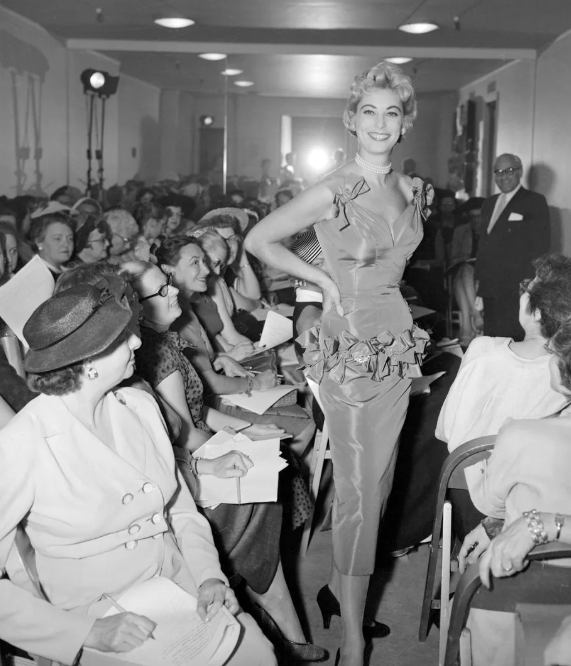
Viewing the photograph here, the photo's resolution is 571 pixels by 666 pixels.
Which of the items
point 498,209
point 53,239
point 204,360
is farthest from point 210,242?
point 498,209

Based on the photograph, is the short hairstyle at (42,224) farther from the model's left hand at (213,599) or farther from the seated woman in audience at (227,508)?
the model's left hand at (213,599)

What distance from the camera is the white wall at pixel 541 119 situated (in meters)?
7.00

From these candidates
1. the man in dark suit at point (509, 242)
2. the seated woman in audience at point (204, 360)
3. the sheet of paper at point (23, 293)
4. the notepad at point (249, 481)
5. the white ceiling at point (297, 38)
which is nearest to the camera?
the notepad at point (249, 481)

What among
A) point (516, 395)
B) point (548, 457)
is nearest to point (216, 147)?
point (516, 395)

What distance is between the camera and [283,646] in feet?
7.13

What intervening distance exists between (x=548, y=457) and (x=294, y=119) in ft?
21.5

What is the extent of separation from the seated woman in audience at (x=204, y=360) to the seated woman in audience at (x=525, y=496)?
1470 mm

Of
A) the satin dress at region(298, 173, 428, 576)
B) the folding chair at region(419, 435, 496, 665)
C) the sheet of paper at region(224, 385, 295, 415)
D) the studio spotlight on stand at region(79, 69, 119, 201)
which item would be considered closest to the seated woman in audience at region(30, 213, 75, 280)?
the sheet of paper at region(224, 385, 295, 415)

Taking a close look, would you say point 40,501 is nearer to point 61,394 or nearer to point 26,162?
point 61,394

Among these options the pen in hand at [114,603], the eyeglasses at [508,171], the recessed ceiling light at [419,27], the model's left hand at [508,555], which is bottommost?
the pen in hand at [114,603]

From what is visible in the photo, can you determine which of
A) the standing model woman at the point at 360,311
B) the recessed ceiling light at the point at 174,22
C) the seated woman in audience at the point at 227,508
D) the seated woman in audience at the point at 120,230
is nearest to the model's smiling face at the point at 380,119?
the standing model woman at the point at 360,311

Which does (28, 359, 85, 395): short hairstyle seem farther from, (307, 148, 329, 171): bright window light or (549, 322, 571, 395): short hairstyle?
(307, 148, 329, 171): bright window light

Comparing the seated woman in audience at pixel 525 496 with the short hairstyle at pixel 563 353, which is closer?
the seated woman in audience at pixel 525 496

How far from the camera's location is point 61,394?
159 centimetres
